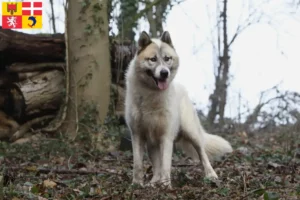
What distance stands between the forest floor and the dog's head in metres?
1.04

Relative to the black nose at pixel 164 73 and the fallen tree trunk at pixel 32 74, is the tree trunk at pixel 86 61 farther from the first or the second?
the black nose at pixel 164 73

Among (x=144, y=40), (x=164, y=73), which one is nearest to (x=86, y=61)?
(x=144, y=40)

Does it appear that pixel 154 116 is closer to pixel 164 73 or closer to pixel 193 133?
pixel 164 73

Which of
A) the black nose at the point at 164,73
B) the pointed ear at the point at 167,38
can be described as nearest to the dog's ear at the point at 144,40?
the pointed ear at the point at 167,38

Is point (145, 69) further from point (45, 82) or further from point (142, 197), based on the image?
point (45, 82)

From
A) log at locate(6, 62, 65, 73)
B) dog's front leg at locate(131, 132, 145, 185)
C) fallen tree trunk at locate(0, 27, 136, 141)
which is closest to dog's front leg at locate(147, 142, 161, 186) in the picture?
dog's front leg at locate(131, 132, 145, 185)

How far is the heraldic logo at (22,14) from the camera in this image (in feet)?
32.0

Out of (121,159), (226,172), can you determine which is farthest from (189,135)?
(121,159)

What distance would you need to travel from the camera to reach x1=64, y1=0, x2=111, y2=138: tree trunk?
367 inches

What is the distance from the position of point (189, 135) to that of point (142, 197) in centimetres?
230

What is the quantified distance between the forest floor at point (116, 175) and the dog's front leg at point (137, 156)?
223mm

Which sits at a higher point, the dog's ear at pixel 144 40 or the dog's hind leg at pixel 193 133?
the dog's ear at pixel 144 40

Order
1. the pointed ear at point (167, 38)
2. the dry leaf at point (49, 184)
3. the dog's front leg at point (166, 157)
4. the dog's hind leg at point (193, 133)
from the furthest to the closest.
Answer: the dog's hind leg at point (193, 133) → the pointed ear at point (167, 38) → the dog's front leg at point (166, 157) → the dry leaf at point (49, 184)

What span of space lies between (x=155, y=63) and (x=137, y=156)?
1060 mm
